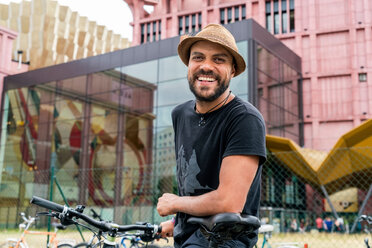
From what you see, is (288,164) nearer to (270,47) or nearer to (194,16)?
(270,47)

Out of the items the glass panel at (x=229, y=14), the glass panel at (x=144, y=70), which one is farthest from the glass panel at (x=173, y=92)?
the glass panel at (x=229, y=14)

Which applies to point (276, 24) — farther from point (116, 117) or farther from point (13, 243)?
point (13, 243)

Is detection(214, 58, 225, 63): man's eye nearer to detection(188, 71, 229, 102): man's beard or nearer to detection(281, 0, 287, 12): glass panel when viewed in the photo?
detection(188, 71, 229, 102): man's beard

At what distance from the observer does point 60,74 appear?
32.8m

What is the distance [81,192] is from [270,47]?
49.4 ft

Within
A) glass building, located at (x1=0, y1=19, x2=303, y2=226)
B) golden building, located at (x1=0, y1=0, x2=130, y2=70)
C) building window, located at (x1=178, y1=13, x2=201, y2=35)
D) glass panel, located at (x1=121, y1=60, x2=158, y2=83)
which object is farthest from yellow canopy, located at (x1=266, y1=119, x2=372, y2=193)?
golden building, located at (x1=0, y1=0, x2=130, y2=70)

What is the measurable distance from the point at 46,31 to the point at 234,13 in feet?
88.8

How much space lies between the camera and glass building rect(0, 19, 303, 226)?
85.6 ft

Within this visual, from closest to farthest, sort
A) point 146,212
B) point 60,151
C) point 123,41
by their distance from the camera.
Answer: point 146,212
point 60,151
point 123,41

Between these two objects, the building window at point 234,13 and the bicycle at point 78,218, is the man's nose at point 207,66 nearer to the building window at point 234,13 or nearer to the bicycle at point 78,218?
the bicycle at point 78,218

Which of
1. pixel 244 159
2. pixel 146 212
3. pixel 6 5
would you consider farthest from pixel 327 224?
pixel 6 5

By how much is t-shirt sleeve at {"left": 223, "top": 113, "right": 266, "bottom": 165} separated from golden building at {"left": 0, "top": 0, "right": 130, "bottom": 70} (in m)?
58.3

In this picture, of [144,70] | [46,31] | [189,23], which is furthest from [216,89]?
[46,31]

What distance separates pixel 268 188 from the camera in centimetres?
2703
